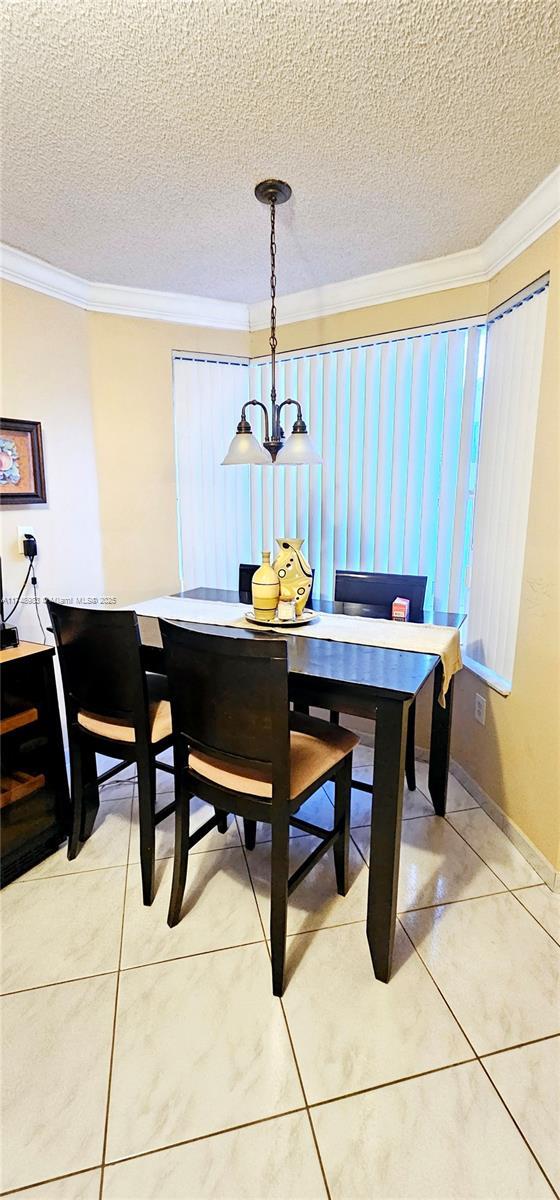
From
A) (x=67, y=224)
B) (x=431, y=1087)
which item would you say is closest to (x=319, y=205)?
(x=67, y=224)

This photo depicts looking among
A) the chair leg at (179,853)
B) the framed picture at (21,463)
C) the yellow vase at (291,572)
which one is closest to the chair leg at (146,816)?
the chair leg at (179,853)

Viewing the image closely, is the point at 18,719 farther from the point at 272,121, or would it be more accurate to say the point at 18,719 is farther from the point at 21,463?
the point at 272,121

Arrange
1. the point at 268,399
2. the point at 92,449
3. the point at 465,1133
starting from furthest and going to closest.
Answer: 1. the point at 268,399
2. the point at 92,449
3. the point at 465,1133

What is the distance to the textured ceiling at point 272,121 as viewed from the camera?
117 cm

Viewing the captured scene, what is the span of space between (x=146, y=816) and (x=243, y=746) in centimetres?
57

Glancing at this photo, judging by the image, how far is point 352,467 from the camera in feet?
9.20

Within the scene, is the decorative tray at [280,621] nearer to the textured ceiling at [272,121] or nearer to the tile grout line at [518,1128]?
the tile grout line at [518,1128]

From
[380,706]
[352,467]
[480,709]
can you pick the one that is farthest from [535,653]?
[352,467]

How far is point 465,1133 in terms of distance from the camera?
114 cm

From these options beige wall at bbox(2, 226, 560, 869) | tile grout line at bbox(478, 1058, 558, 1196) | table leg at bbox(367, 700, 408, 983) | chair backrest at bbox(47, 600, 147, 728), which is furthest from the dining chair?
tile grout line at bbox(478, 1058, 558, 1196)

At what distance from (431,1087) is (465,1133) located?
0.10m

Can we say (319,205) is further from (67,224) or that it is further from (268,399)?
(268,399)

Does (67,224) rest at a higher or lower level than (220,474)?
higher

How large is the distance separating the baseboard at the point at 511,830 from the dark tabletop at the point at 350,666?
0.92m
